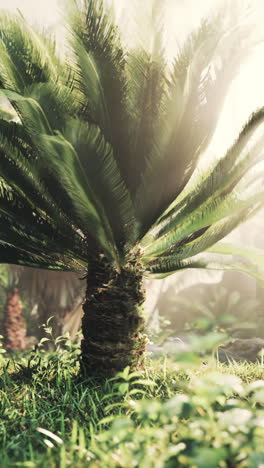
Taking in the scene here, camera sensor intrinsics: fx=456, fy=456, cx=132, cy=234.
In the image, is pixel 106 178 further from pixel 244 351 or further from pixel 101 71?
pixel 244 351

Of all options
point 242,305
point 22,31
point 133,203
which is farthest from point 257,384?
point 242,305

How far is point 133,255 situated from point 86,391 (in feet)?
4.06

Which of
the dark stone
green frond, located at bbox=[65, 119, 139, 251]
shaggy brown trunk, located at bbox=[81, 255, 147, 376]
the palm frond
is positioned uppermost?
the palm frond

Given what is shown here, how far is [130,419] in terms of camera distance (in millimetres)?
2947

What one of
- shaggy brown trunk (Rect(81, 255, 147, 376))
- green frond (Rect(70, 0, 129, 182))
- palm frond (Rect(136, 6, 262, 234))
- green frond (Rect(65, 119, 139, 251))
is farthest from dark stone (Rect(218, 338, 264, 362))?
green frond (Rect(70, 0, 129, 182))

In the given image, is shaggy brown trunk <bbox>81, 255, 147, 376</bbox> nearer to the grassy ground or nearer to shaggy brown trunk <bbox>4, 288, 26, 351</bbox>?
the grassy ground

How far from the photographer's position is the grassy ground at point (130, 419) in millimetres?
1796

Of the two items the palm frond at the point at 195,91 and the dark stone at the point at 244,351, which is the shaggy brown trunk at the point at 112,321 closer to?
the palm frond at the point at 195,91

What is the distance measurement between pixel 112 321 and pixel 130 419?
112 centimetres

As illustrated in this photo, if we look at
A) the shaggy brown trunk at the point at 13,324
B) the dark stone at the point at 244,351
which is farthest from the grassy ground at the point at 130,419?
the shaggy brown trunk at the point at 13,324

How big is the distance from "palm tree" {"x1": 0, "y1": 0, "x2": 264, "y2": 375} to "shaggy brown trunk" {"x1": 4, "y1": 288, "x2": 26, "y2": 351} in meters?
5.85

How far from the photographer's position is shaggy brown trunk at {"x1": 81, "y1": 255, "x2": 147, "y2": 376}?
3.96 m

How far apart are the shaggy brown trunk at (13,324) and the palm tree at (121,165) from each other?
19.2 feet

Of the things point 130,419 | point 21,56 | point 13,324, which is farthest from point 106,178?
point 13,324
